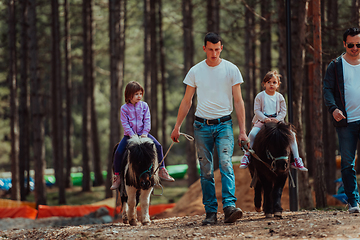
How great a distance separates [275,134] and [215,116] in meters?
1.04

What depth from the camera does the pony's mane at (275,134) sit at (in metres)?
6.80

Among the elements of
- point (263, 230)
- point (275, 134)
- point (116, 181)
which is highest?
point (275, 134)

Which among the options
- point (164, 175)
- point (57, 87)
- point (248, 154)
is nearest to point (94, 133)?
point (57, 87)

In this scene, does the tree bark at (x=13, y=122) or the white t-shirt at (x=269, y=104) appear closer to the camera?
the white t-shirt at (x=269, y=104)

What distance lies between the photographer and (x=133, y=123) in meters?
7.85

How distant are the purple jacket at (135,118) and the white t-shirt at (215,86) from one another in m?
1.62

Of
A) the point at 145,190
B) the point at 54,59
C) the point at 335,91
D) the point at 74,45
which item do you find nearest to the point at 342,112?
the point at 335,91

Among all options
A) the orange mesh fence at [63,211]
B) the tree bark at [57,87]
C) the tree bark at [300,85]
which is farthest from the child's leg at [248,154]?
the tree bark at [57,87]

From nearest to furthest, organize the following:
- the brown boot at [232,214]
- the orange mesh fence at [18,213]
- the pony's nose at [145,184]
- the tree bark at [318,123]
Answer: the brown boot at [232,214] → the pony's nose at [145,184] → the tree bark at [318,123] → the orange mesh fence at [18,213]

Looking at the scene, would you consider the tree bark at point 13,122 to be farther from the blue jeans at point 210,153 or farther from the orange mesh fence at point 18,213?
the blue jeans at point 210,153

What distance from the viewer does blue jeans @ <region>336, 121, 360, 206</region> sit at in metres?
A: 6.84

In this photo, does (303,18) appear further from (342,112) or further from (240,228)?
(240,228)

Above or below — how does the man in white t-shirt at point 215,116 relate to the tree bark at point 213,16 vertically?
below

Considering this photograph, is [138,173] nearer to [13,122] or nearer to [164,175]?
[164,175]
